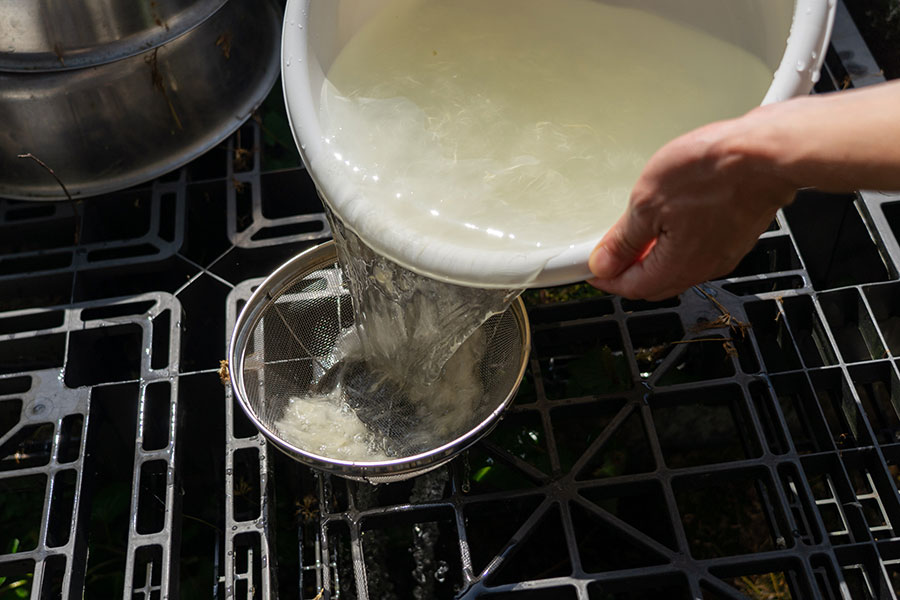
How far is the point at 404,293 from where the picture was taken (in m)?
1.53

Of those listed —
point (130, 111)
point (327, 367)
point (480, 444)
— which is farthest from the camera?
point (130, 111)

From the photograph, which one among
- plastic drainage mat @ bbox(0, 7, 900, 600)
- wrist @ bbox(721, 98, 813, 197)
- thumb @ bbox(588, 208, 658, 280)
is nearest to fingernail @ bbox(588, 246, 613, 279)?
thumb @ bbox(588, 208, 658, 280)

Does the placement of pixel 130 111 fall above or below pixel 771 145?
above

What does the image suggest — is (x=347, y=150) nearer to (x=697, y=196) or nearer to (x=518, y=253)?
(x=518, y=253)

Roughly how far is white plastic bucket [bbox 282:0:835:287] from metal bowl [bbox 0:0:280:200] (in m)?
0.78

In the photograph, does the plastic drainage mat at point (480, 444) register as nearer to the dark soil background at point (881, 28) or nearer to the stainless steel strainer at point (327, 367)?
the stainless steel strainer at point (327, 367)

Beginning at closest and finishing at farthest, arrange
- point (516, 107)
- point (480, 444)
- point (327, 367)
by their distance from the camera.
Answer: point (516, 107), point (480, 444), point (327, 367)

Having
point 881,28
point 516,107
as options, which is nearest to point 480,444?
point 516,107

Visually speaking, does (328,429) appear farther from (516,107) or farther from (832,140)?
(832,140)

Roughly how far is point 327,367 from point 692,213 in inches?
41.3

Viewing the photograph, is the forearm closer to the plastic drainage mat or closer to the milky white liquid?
the milky white liquid

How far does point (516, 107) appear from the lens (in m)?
1.49

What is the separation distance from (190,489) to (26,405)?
16.7 inches

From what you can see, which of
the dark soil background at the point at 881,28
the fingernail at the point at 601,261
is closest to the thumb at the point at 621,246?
the fingernail at the point at 601,261
